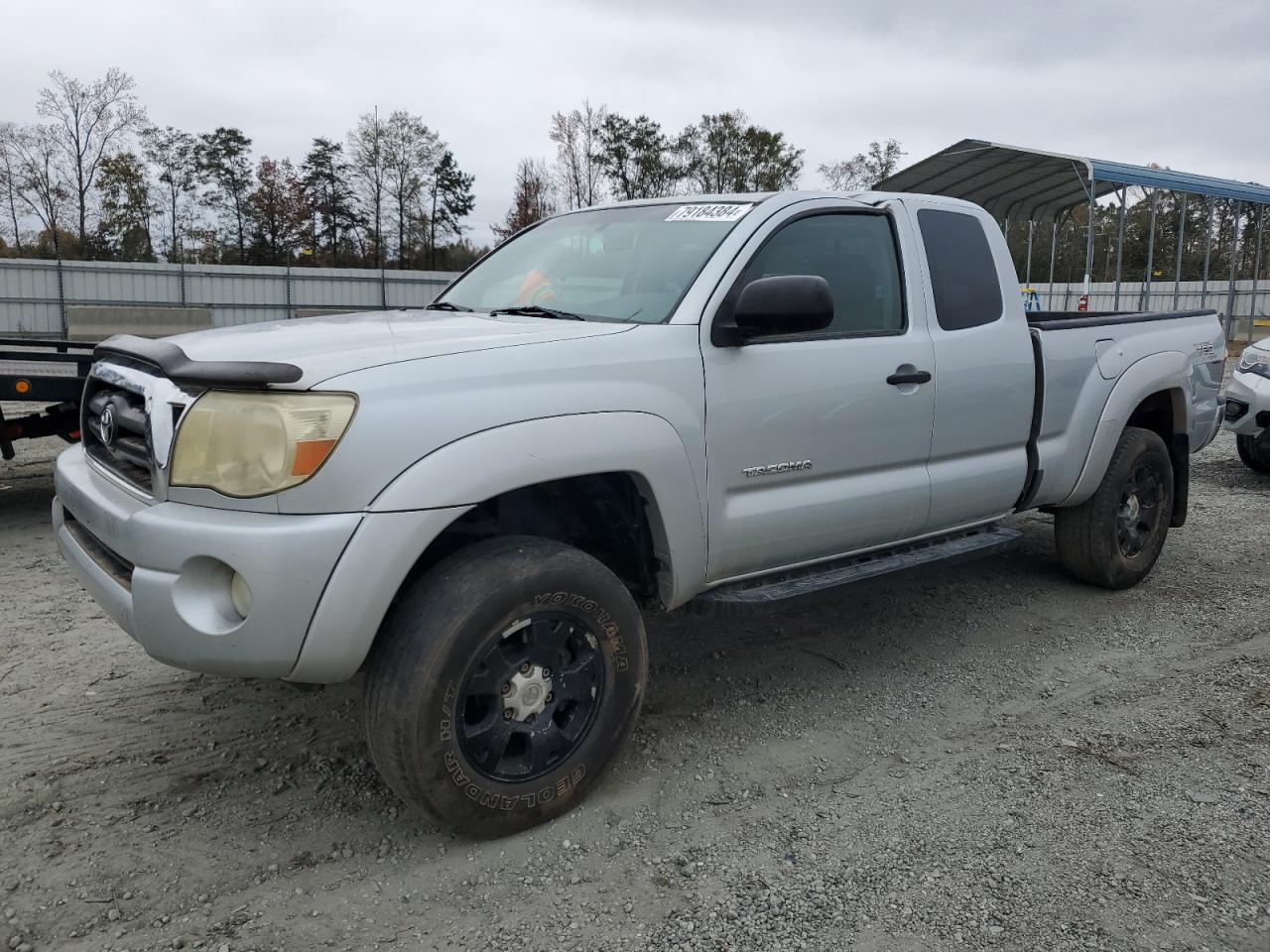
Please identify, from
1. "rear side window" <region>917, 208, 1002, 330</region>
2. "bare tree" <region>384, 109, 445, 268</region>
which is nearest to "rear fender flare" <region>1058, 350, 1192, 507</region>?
"rear side window" <region>917, 208, 1002, 330</region>

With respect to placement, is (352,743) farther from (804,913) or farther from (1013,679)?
(1013,679)

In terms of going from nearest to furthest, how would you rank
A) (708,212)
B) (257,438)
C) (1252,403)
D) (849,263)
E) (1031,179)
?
1. (257,438)
2. (708,212)
3. (849,263)
4. (1252,403)
5. (1031,179)

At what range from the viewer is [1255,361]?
325 inches

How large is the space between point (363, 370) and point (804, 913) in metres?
1.81

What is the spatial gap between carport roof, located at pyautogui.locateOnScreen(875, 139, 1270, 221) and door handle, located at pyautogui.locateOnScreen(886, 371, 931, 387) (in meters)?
15.6

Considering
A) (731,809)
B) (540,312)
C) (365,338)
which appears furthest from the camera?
(540,312)

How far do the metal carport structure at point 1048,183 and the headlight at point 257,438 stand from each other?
1713 centimetres

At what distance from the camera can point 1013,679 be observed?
13.4ft

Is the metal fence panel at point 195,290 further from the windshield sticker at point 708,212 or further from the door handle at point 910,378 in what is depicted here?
the door handle at point 910,378

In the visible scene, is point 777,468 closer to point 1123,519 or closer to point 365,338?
point 365,338

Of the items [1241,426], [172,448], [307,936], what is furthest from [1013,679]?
[1241,426]

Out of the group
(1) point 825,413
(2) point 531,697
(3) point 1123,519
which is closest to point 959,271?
(1) point 825,413

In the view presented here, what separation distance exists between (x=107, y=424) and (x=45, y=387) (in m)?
3.75

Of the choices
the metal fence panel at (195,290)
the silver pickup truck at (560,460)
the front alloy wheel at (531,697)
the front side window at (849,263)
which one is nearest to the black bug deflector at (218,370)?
the silver pickup truck at (560,460)
